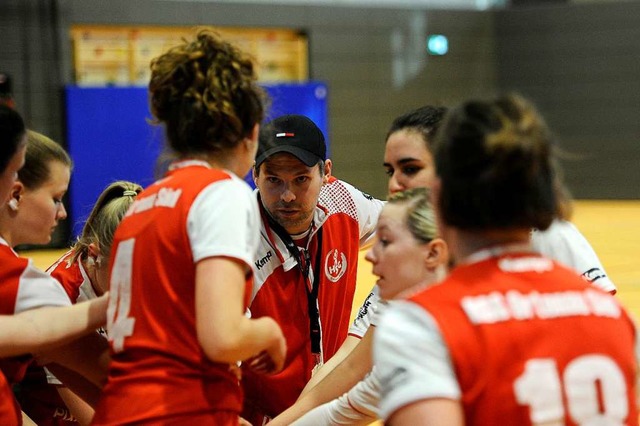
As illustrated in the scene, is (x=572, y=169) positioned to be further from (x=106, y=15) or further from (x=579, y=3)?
(x=106, y=15)

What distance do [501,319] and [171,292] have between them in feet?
2.59

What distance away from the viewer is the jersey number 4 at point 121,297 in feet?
6.61

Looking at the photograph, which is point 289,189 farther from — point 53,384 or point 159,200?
point 159,200

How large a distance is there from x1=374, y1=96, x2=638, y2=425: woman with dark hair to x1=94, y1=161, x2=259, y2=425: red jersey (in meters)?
0.55

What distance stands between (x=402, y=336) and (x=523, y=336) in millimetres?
197

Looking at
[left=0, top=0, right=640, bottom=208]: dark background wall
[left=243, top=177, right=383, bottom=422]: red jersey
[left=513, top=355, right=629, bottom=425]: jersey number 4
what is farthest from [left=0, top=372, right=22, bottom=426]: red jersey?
[left=0, top=0, right=640, bottom=208]: dark background wall

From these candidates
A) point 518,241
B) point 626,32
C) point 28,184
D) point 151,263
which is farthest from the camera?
point 626,32

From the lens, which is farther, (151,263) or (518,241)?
(151,263)

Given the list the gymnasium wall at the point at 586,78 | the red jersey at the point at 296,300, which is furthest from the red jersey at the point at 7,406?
the gymnasium wall at the point at 586,78

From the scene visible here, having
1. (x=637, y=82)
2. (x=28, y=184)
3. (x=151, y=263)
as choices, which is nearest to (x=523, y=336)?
(x=151, y=263)

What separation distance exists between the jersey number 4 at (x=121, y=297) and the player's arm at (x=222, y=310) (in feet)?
0.67

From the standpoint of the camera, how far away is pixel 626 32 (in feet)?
48.4

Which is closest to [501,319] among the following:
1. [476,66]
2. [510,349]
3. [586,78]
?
[510,349]

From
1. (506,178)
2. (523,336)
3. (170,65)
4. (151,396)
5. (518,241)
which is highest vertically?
(170,65)
